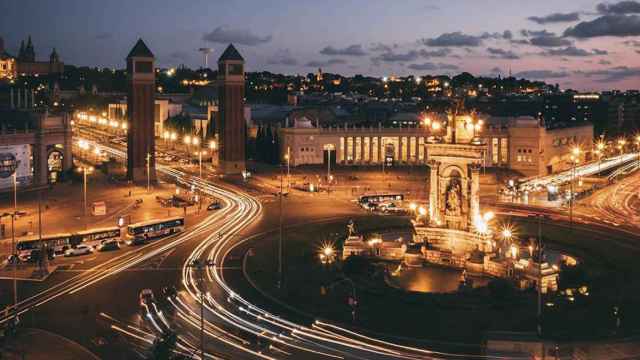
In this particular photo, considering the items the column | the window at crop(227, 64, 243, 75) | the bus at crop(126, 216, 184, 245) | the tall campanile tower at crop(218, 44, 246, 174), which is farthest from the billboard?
the column

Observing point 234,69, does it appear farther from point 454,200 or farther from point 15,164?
point 454,200

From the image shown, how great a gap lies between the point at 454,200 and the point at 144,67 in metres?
62.5

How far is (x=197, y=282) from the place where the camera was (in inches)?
1953

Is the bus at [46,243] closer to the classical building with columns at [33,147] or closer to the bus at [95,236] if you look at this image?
the bus at [95,236]

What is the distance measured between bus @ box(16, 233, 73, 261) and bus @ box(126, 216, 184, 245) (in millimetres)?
5083

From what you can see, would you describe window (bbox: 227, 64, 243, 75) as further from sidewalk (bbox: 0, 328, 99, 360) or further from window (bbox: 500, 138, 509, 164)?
sidewalk (bbox: 0, 328, 99, 360)

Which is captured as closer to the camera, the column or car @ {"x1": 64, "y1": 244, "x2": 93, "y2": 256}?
car @ {"x1": 64, "y1": 244, "x2": 93, "y2": 256}

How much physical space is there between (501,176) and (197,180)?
145 feet

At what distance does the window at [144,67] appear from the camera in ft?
347

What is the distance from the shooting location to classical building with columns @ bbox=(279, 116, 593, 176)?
120m

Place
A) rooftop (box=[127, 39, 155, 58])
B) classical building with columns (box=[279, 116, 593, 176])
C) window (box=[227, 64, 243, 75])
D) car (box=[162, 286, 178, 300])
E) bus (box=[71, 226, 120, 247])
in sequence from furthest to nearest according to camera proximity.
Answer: classical building with columns (box=[279, 116, 593, 176])
window (box=[227, 64, 243, 75])
rooftop (box=[127, 39, 155, 58])
bus (box=[71, 226, 120, 247])
car (box=[162, 286, 178, 300])

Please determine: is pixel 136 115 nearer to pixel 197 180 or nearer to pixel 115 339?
pixel 197 180

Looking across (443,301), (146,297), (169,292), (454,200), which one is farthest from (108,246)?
(443,301)

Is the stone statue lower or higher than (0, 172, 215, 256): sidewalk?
higher
